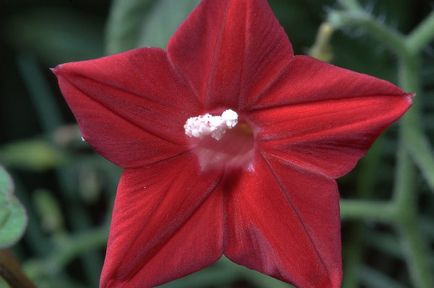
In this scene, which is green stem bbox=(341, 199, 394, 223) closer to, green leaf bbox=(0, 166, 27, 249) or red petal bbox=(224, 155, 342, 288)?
red petal bbox=(224, 155, 342, 288)

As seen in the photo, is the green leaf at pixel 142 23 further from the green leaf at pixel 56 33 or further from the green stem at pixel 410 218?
the green leaf at pixel 56 33

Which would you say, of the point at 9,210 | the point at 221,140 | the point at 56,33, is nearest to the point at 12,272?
the point at 9,210

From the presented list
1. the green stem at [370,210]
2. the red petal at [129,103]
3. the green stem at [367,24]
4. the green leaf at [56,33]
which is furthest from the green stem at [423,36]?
the green leaf at [56,33]

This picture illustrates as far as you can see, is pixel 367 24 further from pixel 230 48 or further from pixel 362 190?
pixel 362 190

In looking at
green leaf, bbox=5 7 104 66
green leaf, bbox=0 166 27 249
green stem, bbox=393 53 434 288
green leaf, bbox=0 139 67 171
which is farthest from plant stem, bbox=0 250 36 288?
green leaf, bbox=5 7 104 66

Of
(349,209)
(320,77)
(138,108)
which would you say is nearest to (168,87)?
(138,108)

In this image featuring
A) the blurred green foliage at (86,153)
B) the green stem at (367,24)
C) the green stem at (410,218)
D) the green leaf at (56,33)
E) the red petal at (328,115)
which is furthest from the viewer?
the green leaf at (56,33)

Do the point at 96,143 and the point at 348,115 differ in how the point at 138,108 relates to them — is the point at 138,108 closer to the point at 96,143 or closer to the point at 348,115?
the point at 96,143
